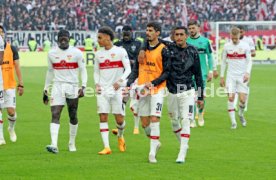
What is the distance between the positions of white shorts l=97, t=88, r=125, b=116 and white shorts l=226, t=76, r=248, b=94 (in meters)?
5.27

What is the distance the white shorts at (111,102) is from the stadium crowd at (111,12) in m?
41.0

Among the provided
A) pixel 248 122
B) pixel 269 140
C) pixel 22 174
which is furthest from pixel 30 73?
pixel 22 174

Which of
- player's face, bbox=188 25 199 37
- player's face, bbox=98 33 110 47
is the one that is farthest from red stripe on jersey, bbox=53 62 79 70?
player's face, bbox=188 25 199 37

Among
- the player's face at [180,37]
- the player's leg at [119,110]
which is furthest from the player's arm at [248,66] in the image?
the player's face at [180,37]

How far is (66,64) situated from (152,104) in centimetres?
200

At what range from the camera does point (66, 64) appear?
14.6 meters

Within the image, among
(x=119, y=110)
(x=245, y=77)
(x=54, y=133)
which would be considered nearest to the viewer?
(x=54, y=133)

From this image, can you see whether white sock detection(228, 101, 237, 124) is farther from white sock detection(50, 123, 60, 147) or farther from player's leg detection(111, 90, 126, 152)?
white sock detection(50, 123, 60, 147)

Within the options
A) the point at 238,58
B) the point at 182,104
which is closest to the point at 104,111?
the point at 182,104

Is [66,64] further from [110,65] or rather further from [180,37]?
[180,37]

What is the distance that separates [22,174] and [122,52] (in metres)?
3.53

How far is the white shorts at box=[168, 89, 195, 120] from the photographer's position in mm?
13578

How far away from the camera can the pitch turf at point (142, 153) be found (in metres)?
12.2

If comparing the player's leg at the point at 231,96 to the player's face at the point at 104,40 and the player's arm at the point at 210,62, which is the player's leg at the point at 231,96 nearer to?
the player's arm at the point at 210,62
